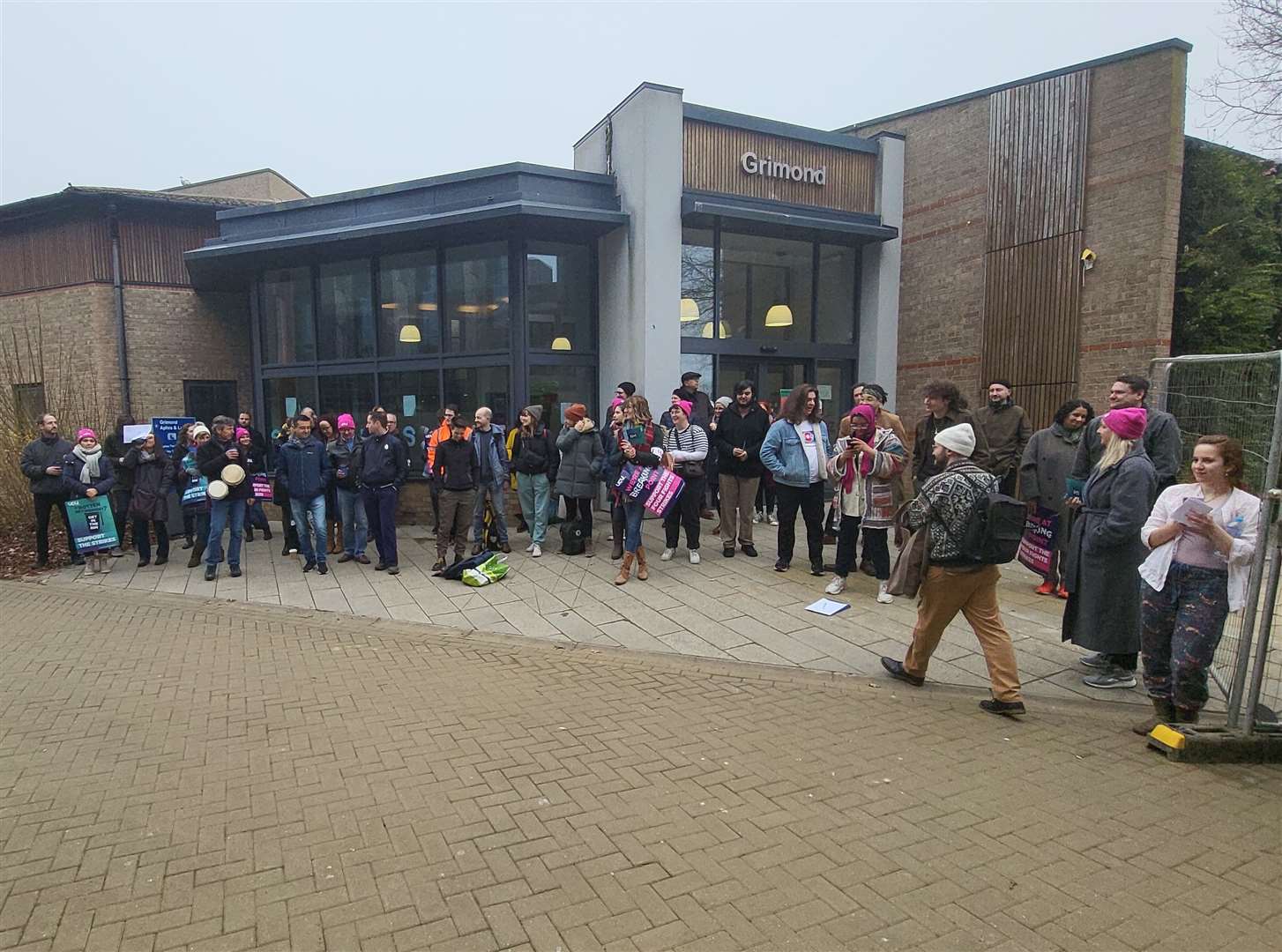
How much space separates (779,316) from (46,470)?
10.3 metres

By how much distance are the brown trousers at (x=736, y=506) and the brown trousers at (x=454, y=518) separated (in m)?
2.95

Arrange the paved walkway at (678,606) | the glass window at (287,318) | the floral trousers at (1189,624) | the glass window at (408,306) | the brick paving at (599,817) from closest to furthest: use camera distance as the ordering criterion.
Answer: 1. the brick paving at (599,817)
2. the floral trousers at (1189,624)
3. the paved walkway at (678,606)
4. the glass window at (408,306)
5. the glass window at (287,318)

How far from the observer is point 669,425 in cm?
886

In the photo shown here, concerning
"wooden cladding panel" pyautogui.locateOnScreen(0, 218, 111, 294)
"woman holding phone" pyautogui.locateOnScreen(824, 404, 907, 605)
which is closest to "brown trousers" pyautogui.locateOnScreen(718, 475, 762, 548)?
"woman holding phone" pyautogui.locateOnScreen(824, 404, 907, 605)

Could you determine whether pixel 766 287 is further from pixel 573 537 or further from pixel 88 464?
pixel 88 464

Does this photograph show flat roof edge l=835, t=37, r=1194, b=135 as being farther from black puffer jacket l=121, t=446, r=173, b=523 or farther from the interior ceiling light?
black puffer jacket l=121, t=446, r=173, b=523

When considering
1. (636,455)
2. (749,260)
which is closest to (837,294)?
(749,260)

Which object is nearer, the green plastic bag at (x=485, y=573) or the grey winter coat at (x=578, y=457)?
the green plastic bag at (x=485, y=573)

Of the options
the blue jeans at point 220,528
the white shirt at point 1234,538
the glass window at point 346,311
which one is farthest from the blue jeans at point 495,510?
the white shirt at point 1234,538

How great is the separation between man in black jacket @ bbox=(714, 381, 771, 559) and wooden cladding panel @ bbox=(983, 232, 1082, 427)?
444 centimetres

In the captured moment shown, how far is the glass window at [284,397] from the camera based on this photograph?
13.0 metres

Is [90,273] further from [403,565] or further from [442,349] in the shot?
[403,565]

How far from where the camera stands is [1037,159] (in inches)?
413

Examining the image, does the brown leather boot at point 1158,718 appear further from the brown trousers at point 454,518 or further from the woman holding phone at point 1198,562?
the brown trousers at point 454,518
